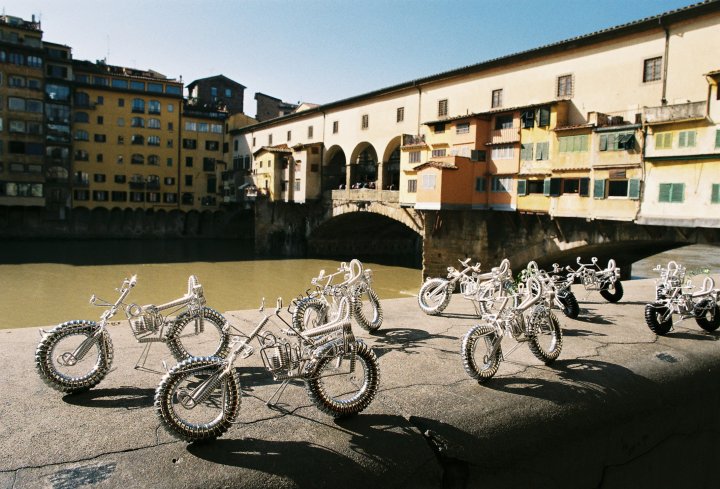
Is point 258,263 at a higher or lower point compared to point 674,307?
lower

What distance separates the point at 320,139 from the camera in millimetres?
47250

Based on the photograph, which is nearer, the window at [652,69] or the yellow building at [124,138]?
the window at [652,69]

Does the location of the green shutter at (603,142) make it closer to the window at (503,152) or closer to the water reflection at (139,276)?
the window at (503,152)

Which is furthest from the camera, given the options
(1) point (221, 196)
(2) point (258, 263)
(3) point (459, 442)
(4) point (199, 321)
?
(1) point (221, 196)

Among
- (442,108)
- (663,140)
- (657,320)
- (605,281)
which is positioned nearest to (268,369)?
(657,320)

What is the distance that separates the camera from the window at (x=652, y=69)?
22.8 metres

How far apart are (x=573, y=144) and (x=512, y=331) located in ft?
69.5

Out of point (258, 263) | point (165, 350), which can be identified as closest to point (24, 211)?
point (258, 263)

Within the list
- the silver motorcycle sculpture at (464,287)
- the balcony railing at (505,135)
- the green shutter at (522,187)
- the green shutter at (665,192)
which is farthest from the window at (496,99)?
the silver motorcycle sculpture at (464,287)

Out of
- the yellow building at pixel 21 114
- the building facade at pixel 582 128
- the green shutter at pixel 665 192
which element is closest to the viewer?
the building facade at pixel 582 128

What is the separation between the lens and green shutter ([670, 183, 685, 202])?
21.1 metres

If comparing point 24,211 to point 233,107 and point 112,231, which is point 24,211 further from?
point 233,107

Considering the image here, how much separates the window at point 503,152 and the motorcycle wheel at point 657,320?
67.2ft

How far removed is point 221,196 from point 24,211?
2093 cm
